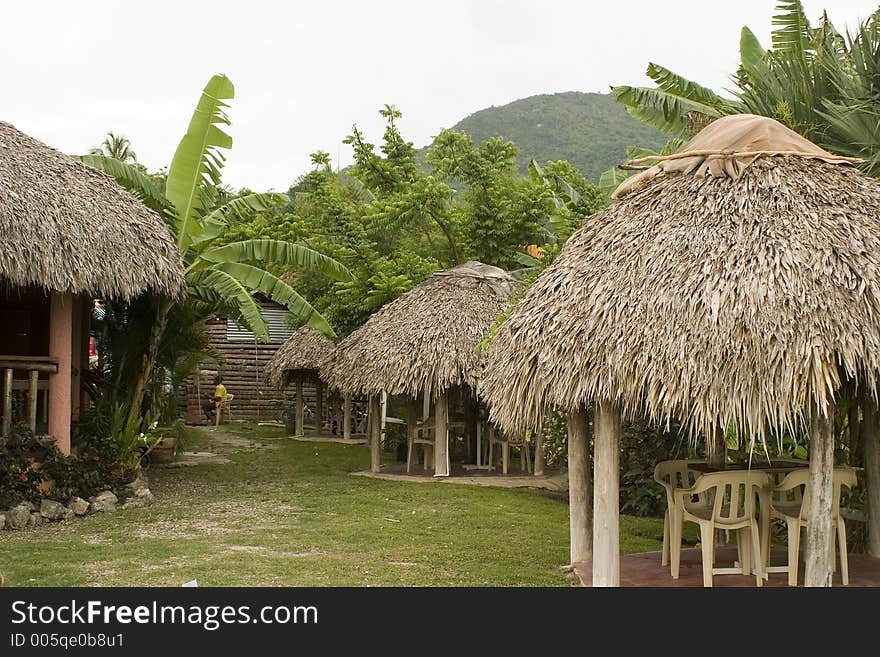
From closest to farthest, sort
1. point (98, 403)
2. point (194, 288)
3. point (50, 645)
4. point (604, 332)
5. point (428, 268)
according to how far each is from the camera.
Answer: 1. point (50, 645)
2. point (604, 332)
3. point (98, 403)
4. point (194, 288)
5. point (428, 268)

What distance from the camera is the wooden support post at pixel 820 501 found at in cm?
634

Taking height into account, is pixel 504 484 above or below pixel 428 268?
below

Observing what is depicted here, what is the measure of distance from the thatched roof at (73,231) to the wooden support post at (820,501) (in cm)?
781

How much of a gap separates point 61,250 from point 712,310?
7.40 metres

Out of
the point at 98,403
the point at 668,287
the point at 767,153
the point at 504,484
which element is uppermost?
the point at 767,153

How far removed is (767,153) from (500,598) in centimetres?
386

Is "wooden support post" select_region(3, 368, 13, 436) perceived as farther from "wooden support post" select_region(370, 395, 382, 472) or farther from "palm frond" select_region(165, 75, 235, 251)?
"wooden support post" select_region(370, 395, 382, 472)

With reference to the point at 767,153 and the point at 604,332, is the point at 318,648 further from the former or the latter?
the point at 767,153

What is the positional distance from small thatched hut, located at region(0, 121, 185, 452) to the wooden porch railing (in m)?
0.01

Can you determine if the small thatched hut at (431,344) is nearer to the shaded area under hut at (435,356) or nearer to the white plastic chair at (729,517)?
the shaded area under hut at (435,356)

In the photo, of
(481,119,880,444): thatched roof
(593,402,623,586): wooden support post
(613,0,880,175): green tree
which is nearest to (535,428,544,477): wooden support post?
(613,0,880,175): green tree

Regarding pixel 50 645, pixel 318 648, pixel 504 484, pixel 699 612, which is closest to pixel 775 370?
pixel 699 612

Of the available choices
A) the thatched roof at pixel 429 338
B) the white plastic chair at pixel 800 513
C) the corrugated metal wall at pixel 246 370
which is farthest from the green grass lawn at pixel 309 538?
the corrugated metal wall at pixel 246 370

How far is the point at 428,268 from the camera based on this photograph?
18.8 metres
